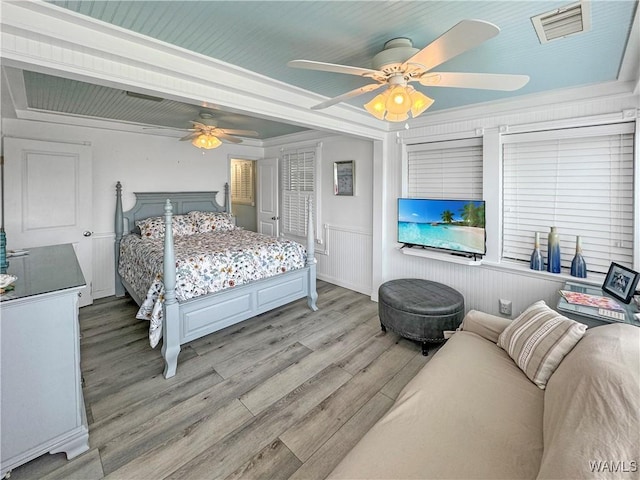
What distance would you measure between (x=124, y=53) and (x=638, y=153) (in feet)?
11.6

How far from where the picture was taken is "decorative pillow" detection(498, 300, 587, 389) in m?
1.56

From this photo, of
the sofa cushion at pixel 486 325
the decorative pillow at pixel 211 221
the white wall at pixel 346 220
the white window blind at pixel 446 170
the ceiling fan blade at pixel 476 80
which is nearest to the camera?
the ceiling fan blade at pixel 476 80

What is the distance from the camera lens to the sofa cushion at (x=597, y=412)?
856 millimetres

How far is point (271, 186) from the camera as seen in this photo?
563 centimetres

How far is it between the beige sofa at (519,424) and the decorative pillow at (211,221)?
12.8 feet

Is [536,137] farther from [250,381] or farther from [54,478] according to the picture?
[54,478]

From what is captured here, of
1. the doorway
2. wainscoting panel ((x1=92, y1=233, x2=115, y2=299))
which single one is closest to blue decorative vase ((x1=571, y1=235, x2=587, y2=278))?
the doorway

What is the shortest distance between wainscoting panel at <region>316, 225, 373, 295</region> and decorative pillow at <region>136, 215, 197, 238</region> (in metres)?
2.00

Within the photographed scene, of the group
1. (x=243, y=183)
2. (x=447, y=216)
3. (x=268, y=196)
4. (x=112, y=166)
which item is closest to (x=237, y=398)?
(x=447, y=216)

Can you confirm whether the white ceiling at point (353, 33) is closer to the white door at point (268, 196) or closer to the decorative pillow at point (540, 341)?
the decorative pillow at point (540, 341)

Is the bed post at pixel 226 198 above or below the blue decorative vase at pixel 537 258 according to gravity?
above

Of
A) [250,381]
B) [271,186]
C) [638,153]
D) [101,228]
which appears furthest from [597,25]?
[101,228]

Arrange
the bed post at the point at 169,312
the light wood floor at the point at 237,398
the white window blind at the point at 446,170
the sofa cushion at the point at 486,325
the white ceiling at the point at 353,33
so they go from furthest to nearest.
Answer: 1. the white window blind at the point at 446,170
2. the bed post at the point at 169,312
3. the sofa cushion at the point at 486,325
4. the light wood floor at the point at 237,398
5. the white ceiling at the point at 353,33

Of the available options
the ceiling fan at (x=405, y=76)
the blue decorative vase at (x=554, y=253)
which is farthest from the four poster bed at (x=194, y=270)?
the blue decorative vase at (x=554, y=253)
